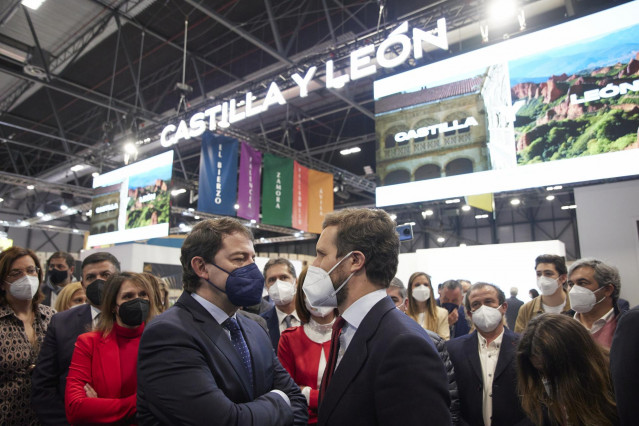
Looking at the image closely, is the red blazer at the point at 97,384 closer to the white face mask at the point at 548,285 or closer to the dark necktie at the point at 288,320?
the dark necktie at the point at 288,320

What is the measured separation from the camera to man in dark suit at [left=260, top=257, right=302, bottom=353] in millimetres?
3395

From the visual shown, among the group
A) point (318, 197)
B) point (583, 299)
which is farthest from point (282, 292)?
point (318, 197)

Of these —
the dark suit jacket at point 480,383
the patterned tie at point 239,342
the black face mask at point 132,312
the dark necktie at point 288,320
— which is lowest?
the dark suit jacket at point 480,383

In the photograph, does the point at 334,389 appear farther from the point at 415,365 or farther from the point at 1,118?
the point at 1,118

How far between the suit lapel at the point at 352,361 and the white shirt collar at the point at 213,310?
1.82 ft

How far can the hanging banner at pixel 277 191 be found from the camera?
8883 millimetres

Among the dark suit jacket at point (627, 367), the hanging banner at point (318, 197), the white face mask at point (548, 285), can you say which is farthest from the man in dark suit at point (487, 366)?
the hanging banner at point (318, 197)

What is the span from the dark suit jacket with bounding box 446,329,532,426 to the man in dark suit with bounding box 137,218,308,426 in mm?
1290

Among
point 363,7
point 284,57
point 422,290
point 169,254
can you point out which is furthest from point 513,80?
point 169,254

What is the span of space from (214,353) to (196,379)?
14 centimetres

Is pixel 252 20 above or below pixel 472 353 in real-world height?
above

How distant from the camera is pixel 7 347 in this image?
8.11ft

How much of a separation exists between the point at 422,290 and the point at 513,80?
2.25 meters

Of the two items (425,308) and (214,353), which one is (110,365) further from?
(425,308)
